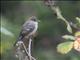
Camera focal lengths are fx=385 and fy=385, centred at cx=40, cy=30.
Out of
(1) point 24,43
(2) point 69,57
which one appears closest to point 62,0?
(2) point 69,57

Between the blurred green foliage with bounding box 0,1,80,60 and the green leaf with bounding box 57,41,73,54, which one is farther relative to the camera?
the blurred green foliage with bounding box 0,1,80,60

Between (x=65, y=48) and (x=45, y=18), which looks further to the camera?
(x=45, y=18)

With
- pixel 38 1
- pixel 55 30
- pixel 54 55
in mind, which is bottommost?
pixel 54 55

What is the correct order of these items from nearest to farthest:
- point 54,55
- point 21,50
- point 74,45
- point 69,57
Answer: point 21,50 < point 74,45 < point 69,57 < point 54,55

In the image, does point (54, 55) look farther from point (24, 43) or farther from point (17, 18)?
point (24, 43)

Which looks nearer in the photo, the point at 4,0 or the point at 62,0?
the point at 62,0

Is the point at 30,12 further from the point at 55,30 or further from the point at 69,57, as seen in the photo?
the point at 69,57

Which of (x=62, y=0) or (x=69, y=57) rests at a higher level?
(x=62, y=0)

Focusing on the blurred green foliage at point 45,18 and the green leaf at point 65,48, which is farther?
the blurred green foliage at point 45,18

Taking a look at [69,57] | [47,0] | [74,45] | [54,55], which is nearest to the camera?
[74,45]

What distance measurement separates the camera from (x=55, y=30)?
481 centimetres

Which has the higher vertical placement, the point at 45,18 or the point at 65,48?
the point at 45,18

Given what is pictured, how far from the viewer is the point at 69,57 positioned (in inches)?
158

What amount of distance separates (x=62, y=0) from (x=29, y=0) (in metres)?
0.45
